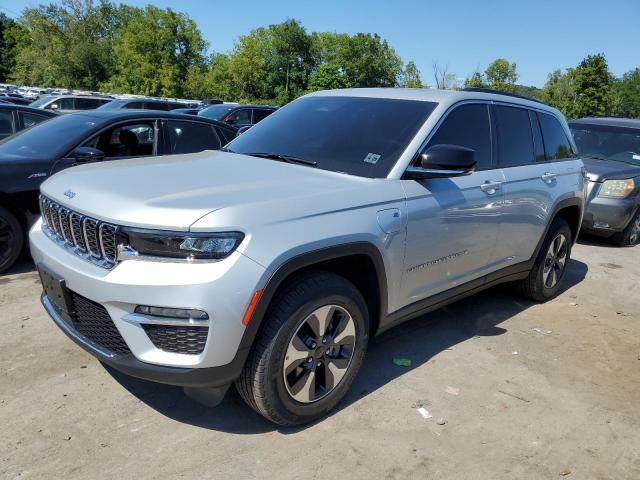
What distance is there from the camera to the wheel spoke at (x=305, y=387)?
2783mm

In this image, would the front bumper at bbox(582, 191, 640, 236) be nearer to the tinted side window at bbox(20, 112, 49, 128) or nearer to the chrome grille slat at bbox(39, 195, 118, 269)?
the chrome grille slat at bbox(39, 195, 118, 269)

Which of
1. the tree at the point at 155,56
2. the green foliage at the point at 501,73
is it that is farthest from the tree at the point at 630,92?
the tree at the point at 155,56

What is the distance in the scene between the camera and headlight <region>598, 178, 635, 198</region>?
766 centimetres

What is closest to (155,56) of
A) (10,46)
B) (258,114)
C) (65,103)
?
(10,46)

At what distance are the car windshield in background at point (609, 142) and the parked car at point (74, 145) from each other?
6.07 m

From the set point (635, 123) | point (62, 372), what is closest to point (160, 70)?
point (635, 123)

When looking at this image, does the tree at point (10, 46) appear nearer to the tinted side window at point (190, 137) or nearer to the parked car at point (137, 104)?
the parked car at point (137, 104)

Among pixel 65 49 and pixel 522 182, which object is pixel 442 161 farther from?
pixel 65 49

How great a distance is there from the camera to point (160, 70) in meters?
52.5

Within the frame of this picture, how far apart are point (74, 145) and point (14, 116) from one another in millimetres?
2840

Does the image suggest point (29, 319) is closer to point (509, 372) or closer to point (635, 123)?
point (509, 372)

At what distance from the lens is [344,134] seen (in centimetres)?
357

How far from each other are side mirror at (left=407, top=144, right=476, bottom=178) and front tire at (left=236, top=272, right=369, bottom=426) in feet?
2.87

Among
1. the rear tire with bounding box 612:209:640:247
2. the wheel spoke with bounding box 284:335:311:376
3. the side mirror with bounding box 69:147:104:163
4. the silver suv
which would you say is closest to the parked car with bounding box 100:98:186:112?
the side mirror with bounding box 69:147:104:163
